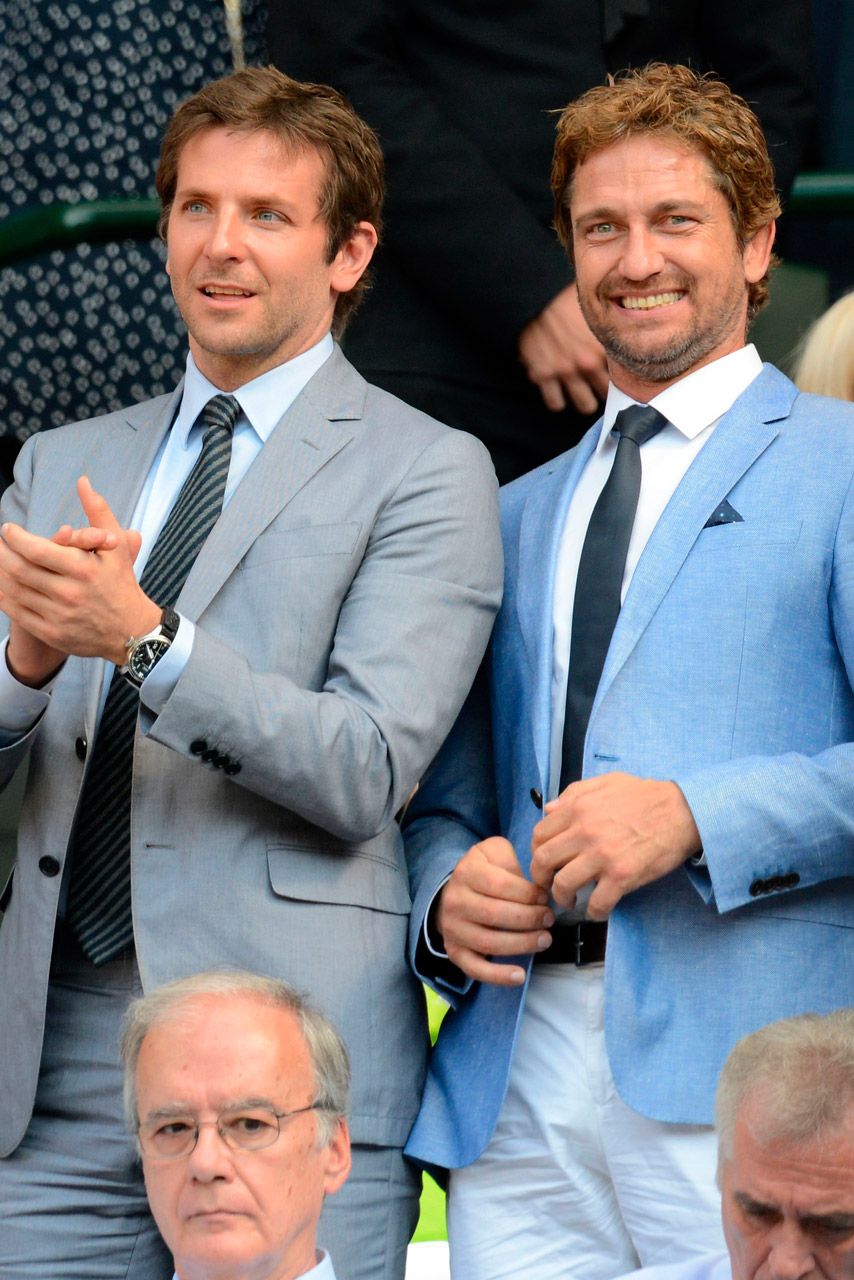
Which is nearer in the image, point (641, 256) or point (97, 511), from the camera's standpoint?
point (97, 511)

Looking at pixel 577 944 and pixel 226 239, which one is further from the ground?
pixel 226 239

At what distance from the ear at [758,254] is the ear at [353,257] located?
1.74 feet

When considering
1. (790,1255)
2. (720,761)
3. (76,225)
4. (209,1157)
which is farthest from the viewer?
(76,225)

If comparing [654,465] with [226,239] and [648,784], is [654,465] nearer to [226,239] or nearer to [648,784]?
[648,784]

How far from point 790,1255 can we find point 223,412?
136cm

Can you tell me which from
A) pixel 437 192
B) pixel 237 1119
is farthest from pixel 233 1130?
pixel 437 192

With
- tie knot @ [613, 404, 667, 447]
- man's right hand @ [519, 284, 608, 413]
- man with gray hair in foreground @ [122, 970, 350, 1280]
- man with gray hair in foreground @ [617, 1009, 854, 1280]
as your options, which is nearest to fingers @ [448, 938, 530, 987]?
man with gray hair in foreground @ [122, 970, 350, 1280]

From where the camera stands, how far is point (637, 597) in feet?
8.57

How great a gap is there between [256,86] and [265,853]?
1099mm

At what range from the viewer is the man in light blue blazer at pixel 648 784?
246 cm

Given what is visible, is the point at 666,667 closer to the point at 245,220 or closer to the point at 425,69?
the point at 245,220

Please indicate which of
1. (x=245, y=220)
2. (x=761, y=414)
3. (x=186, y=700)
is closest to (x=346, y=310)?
(x=245, y=220)

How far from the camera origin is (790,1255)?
202 centimetres

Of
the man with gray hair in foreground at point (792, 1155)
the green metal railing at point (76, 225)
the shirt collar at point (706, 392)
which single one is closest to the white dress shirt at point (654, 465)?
the shirt collar at point (706, 392)
